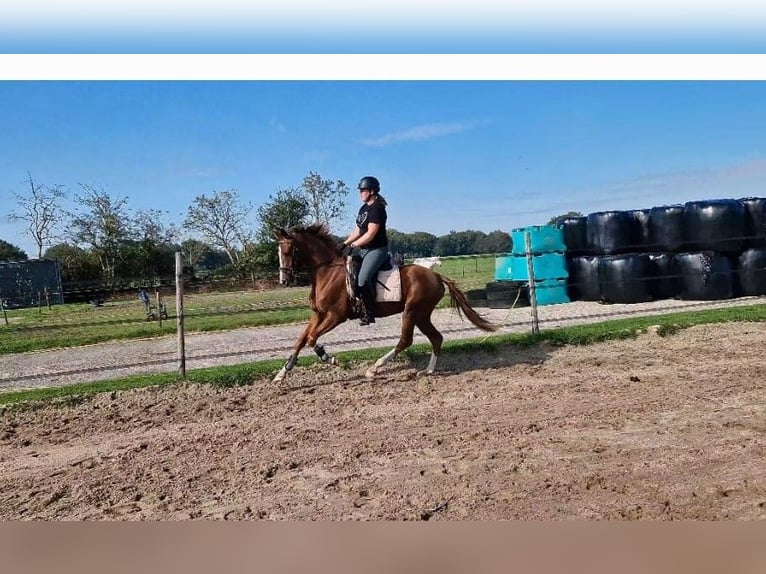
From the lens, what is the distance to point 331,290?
683 cm

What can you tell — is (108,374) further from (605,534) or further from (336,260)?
(605,534)

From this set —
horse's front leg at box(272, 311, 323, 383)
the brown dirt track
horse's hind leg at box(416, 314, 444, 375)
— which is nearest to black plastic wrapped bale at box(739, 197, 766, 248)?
the brown dirt track

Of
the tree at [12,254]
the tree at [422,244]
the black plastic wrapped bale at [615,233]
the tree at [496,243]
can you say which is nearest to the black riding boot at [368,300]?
the tree at [422,244]

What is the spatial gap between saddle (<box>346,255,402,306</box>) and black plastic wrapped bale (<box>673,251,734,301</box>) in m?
7.93

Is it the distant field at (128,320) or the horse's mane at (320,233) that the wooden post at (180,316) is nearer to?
the distant field at (128,320)

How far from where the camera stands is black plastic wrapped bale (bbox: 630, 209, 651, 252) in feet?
44.3

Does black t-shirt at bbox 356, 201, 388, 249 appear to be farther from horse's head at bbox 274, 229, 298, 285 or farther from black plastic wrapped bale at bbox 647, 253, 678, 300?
black plastic wrapped bale at bbox 647, 253, 678, 300

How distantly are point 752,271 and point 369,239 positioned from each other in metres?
9.45

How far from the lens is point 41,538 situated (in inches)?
130

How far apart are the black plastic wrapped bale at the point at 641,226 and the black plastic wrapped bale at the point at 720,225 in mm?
1169

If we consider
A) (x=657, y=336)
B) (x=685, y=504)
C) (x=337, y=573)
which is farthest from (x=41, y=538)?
(x=657, y=336)

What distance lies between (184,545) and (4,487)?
1.83 metres

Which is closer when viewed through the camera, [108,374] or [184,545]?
[184,545]

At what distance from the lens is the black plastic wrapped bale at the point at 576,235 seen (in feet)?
46.7
